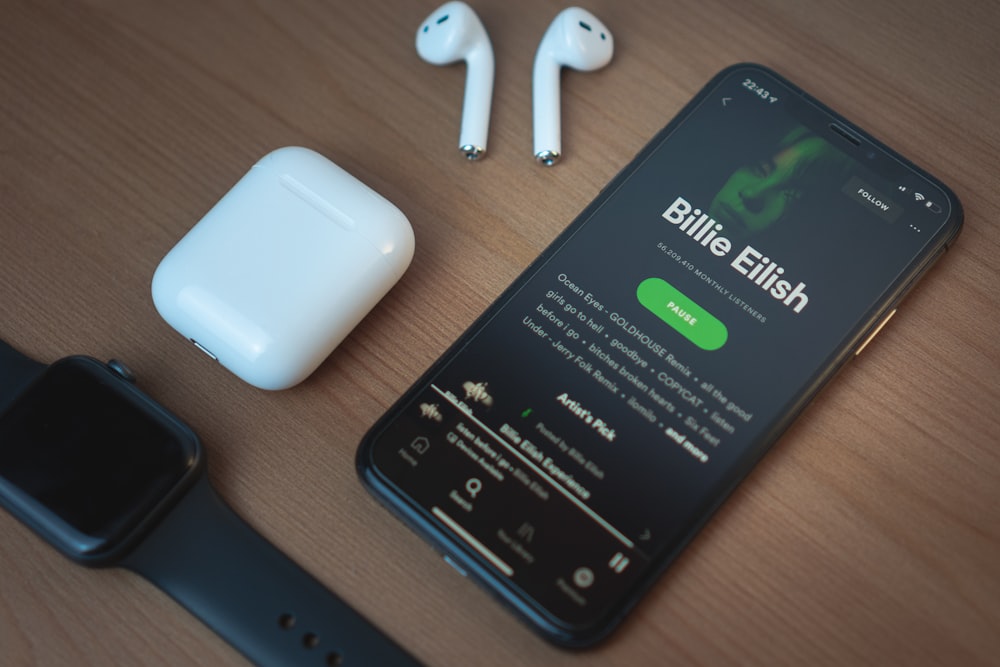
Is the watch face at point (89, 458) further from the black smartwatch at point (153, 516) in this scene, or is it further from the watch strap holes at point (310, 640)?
the watch strap holes at point (310, 640)

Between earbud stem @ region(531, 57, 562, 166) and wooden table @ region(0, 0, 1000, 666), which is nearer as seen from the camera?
wooden table @ region(0, 0, 1000, 666)

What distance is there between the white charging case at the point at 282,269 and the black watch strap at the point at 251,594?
3.9 inches

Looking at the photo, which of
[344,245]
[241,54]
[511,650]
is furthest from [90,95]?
[511,650]

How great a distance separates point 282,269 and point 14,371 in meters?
0.19

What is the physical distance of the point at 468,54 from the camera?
705 mm

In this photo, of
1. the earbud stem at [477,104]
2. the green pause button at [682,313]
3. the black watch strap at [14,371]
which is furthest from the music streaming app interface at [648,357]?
the black watch strap at [14,371]

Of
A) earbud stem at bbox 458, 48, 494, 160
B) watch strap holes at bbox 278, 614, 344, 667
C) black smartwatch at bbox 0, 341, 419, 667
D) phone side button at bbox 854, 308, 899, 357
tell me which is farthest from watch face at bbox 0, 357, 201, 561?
phone side button at bbox 854, 308, 899, 357

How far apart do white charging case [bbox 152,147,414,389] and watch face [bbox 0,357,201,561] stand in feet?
0.19

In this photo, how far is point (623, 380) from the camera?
0.61 m

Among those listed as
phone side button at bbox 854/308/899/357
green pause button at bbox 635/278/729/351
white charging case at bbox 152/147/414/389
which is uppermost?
phone side button at bbox 854/308/899/357

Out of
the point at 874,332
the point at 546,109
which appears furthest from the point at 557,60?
the point at 874,332

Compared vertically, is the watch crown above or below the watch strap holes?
above

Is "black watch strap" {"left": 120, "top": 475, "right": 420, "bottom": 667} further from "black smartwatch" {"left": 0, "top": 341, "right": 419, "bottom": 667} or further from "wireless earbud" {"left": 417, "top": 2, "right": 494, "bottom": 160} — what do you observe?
"wireless earbud" {"left": 417, "top": 2, "right": 494, "bottom": 160}

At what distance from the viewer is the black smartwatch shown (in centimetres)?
56
